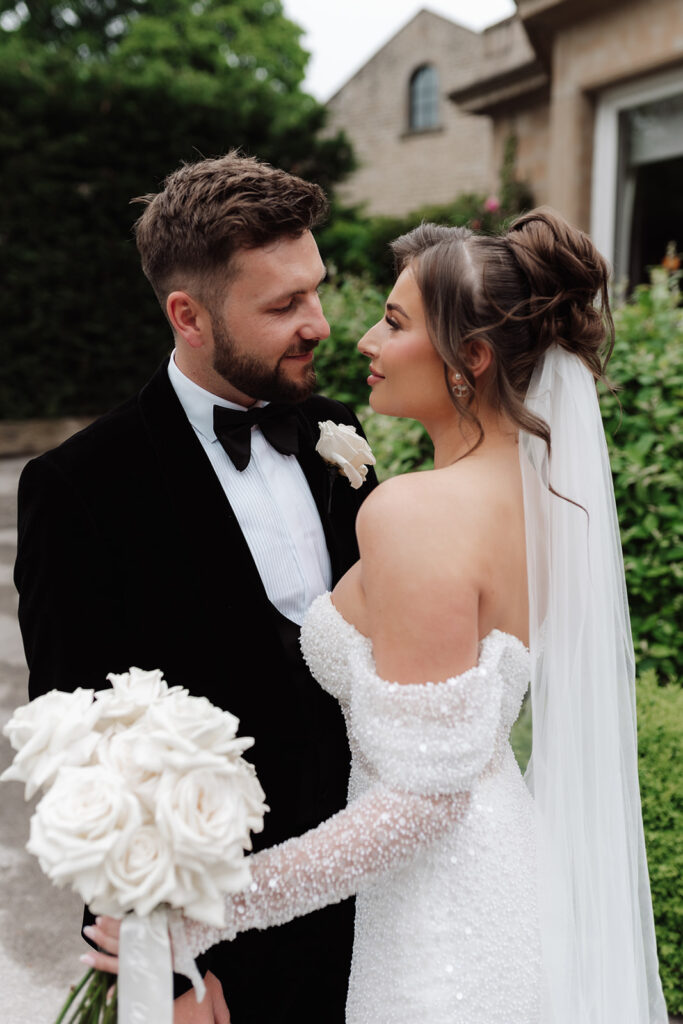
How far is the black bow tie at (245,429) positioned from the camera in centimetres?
197

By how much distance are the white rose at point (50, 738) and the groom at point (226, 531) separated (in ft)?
1.27

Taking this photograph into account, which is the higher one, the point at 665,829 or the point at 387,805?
the point at 387,805

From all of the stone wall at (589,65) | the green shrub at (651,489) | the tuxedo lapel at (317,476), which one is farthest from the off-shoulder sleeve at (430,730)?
the stone wall at (589,65)

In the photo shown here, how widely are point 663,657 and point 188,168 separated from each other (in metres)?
2.69

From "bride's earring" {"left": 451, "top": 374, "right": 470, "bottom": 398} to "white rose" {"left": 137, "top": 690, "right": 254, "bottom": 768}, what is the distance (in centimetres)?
81

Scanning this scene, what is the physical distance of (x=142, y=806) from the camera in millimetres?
1263

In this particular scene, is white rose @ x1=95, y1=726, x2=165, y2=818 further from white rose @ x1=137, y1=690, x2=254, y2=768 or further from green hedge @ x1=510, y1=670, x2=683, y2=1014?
green hedge @ x1=510, y1=670, x2=683, y2=1014

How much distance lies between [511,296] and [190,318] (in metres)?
0.77

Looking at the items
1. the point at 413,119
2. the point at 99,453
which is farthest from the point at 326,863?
the point at 413,119

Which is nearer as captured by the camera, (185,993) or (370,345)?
(185,993)

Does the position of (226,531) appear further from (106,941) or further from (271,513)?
(106,941)

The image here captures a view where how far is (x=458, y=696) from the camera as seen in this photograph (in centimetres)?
148

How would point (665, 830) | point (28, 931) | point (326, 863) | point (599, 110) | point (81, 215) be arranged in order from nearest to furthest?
point (326, 863) < point (665, 830) < point (28, 931) < point (599, 110) < point (81, 215)

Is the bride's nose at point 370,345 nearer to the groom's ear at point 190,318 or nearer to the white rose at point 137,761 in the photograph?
the groom's ear at point 190,318
